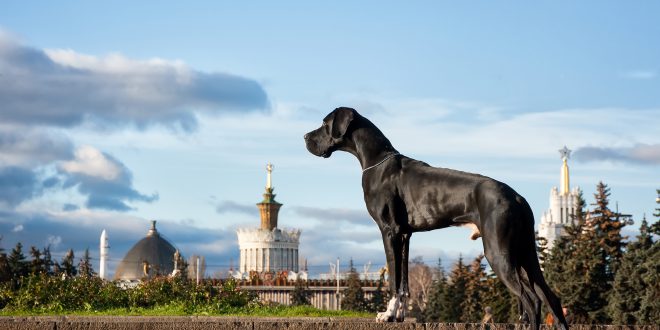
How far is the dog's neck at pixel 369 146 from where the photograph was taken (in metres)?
12.1

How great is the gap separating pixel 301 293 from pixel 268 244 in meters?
53.5

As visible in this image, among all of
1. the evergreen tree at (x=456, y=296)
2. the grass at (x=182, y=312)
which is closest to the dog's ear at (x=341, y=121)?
the grass at (x=182, y=312)

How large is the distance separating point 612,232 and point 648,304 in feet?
25.3

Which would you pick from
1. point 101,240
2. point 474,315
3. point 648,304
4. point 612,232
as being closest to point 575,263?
point 612,232

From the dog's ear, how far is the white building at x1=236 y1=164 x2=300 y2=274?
399 feet

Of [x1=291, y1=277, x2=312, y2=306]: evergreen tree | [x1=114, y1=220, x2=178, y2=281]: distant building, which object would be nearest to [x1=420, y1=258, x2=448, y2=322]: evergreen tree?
[x1=291, y1=277, x2=312, y2=306]: evergreen tree

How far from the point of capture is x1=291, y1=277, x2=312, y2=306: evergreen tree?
3191 inches

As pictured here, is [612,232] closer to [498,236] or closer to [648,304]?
[648,304]

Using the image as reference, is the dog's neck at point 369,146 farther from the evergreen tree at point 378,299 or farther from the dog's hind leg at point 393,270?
the evergreen tree at point 378,299

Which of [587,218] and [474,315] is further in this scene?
[474,315]

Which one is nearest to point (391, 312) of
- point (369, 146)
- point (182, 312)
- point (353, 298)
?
point (369, 146)

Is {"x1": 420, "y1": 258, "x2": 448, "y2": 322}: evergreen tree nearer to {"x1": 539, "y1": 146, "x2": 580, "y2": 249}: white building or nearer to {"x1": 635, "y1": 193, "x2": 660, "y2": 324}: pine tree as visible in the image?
{"x1": 635, "y1": 193, "x2": 660, "y2": 324}: pine tree

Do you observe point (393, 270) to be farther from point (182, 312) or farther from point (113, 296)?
point (113, 296)

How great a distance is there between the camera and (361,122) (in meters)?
12.2
